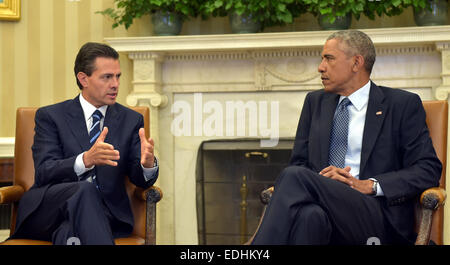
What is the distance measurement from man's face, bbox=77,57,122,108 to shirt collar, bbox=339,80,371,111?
98 centimetres

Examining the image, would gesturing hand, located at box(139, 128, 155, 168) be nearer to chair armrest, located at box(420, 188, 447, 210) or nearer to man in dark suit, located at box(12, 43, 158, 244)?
man in dark suit, located at box(12, 43, 158, 244)

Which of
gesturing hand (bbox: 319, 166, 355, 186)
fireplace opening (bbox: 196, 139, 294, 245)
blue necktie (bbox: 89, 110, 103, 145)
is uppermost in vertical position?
blue necktie (bbox: 89, 110, 103, 145)

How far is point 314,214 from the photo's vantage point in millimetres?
1956

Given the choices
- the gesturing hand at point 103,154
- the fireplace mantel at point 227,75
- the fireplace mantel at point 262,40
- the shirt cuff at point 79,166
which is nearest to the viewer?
the gesturing hand at point 103,154

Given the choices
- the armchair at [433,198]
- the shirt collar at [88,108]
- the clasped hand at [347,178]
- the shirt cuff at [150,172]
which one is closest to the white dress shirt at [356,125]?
the clasped hand at [347,178]

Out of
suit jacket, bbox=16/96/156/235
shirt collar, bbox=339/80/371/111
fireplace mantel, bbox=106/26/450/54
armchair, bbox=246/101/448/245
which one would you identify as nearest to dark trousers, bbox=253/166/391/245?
armchair, bbox=246/101/448/245

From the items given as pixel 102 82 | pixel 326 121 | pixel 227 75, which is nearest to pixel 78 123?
pixel 102 82

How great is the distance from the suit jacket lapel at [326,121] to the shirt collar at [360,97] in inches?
1.9

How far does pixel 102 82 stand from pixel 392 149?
1233 millimetres

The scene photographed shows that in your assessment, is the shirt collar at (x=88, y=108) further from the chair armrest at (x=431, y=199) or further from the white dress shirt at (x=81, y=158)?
the chair armrest at (x=431, y=199)

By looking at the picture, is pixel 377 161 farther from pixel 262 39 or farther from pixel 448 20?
pixel 448 20

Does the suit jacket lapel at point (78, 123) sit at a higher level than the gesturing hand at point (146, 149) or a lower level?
higher

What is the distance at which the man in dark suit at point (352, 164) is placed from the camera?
199 centimetres

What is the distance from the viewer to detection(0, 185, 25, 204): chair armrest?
7.94 feet
